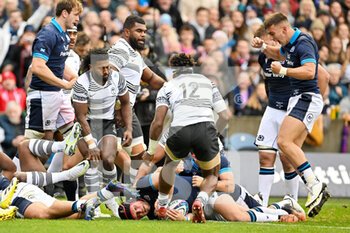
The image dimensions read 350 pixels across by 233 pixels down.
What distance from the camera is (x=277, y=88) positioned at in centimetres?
1016

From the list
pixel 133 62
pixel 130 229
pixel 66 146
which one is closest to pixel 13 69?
pixel 133 62

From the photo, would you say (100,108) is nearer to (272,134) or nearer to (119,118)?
(119,118)

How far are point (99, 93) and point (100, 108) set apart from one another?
281 mm

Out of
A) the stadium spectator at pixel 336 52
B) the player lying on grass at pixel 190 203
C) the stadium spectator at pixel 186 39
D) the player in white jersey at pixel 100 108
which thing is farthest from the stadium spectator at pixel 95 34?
the player lying on grass at pixel 190 203

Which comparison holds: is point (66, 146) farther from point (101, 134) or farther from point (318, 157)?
point (318, 157)

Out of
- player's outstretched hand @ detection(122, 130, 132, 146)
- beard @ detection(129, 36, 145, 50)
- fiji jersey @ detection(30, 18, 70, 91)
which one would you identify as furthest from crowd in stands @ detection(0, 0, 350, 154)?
player's outstretched hand @ detection(122, 130, 132, 146)

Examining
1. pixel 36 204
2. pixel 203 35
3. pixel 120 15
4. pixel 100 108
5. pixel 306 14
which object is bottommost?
pixel 36 204

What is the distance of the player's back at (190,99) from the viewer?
323 inches

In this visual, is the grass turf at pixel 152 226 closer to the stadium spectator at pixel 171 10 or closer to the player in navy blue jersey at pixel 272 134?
the player in navy blue jersey at pixel 272 134

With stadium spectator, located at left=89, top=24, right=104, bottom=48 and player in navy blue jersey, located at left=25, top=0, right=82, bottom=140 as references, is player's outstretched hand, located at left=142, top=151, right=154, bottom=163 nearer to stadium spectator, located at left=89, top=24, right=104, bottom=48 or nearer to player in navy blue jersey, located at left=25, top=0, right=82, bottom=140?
player in navy blue jersey, located at left=25, top=0, right=82, bottom=140

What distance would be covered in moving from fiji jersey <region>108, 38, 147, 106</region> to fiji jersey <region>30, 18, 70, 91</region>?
2.36ft

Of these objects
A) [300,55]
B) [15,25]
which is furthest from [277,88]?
[15,25]

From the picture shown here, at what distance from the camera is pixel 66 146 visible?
29.8 ft

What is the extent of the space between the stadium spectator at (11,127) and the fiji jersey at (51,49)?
286 cm
